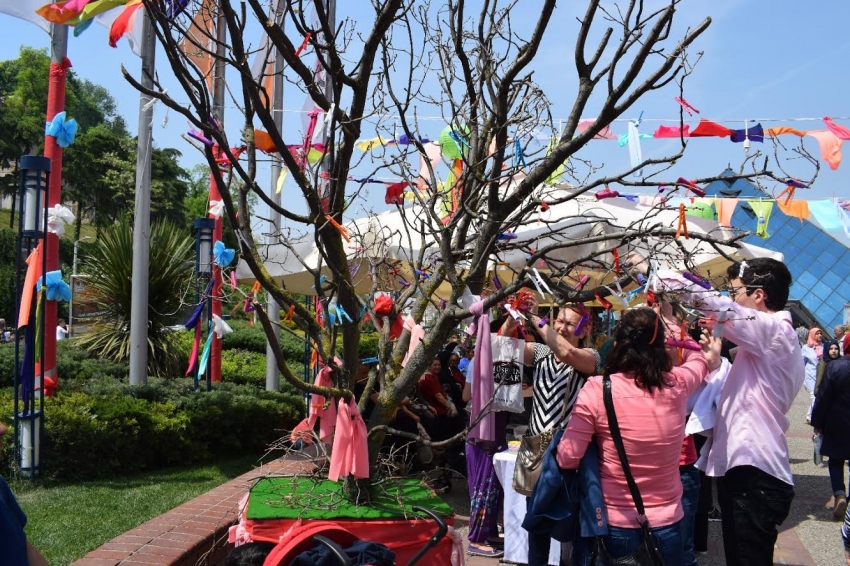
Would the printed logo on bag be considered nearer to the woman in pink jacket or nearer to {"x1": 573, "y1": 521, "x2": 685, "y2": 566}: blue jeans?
the woman in pink jacket

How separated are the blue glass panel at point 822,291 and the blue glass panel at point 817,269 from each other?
0.56 meters

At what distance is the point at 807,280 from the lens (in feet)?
154

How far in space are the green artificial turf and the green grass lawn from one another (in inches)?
57.1

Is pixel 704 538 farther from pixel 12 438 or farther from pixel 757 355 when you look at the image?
pixel 12 438

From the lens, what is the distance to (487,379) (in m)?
4.18

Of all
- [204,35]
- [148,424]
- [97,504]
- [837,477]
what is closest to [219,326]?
[148,424]

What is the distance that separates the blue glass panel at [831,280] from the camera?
4631 cm

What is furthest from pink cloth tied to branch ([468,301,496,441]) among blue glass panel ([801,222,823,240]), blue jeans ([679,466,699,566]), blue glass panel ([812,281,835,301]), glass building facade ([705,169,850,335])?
blue glass panel ([801,222,823,240])

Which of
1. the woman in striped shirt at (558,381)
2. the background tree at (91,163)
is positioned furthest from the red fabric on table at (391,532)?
the background tree at (91,163)

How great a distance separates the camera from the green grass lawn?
4.45m

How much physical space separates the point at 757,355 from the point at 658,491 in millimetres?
947

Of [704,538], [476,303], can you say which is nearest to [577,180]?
[476,303]

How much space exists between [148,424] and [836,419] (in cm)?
627

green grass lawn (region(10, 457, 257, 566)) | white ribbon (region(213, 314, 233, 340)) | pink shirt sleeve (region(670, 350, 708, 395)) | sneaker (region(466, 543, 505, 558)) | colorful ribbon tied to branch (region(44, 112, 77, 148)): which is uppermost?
colorful ribbon tied to branch (region(44, 112, 77, 148))
